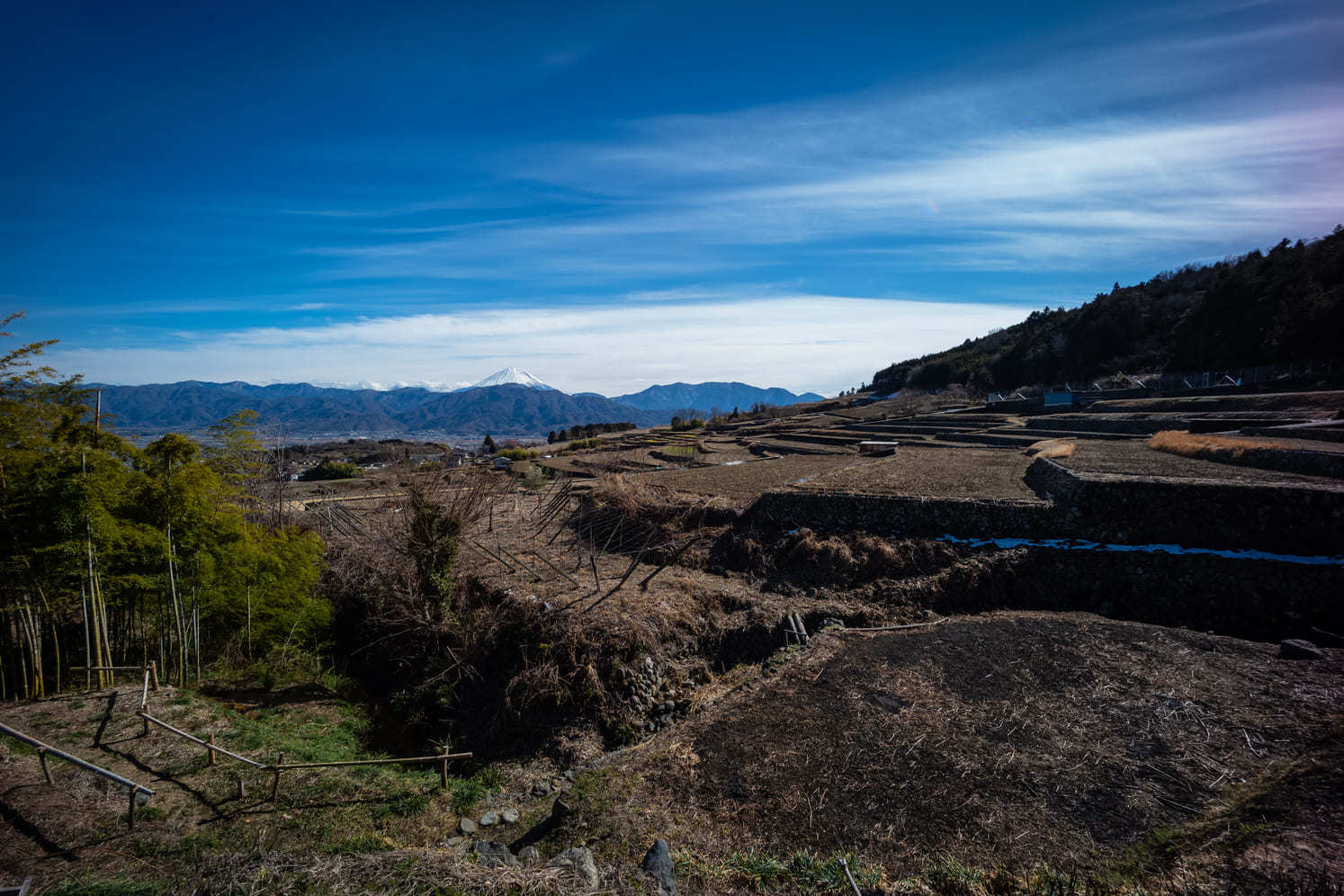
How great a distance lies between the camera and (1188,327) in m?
Result: 45.8

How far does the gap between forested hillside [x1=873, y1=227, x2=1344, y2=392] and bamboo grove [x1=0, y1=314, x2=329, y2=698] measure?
4674 cm

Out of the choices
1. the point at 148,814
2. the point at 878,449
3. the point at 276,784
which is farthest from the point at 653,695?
the point at 878,449

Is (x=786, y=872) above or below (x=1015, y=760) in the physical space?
below

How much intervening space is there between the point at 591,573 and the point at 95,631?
9.25m

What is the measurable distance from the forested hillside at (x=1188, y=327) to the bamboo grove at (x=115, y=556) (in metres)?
46.7

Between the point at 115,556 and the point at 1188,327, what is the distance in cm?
6733

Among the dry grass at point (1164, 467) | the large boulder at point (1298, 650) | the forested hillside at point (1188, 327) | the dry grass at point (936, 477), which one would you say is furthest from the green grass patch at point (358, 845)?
the forested hillside at point (1188, 327)

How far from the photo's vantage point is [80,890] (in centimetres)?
454

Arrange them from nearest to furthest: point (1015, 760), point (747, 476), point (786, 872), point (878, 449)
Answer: point (786, 872) → point (1015, 760) → point (747, 476) → point (878, 449)

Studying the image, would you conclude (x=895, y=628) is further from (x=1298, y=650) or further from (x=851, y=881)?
(x=851, y=881)

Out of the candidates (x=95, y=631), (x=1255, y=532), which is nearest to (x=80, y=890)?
(x=95, y=631)

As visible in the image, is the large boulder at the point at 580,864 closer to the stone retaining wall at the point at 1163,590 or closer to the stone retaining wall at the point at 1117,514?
the stone retaining wall at the point at 1163,590

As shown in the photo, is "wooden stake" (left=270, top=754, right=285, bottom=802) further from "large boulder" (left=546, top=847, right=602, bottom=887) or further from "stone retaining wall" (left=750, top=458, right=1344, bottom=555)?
"stone retaining wall" (left=750, top=458, right=1344, bottom=555)

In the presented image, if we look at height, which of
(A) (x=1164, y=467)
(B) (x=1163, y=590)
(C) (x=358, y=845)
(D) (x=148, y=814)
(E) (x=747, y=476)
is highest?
(A) (x=1164, y=467)
